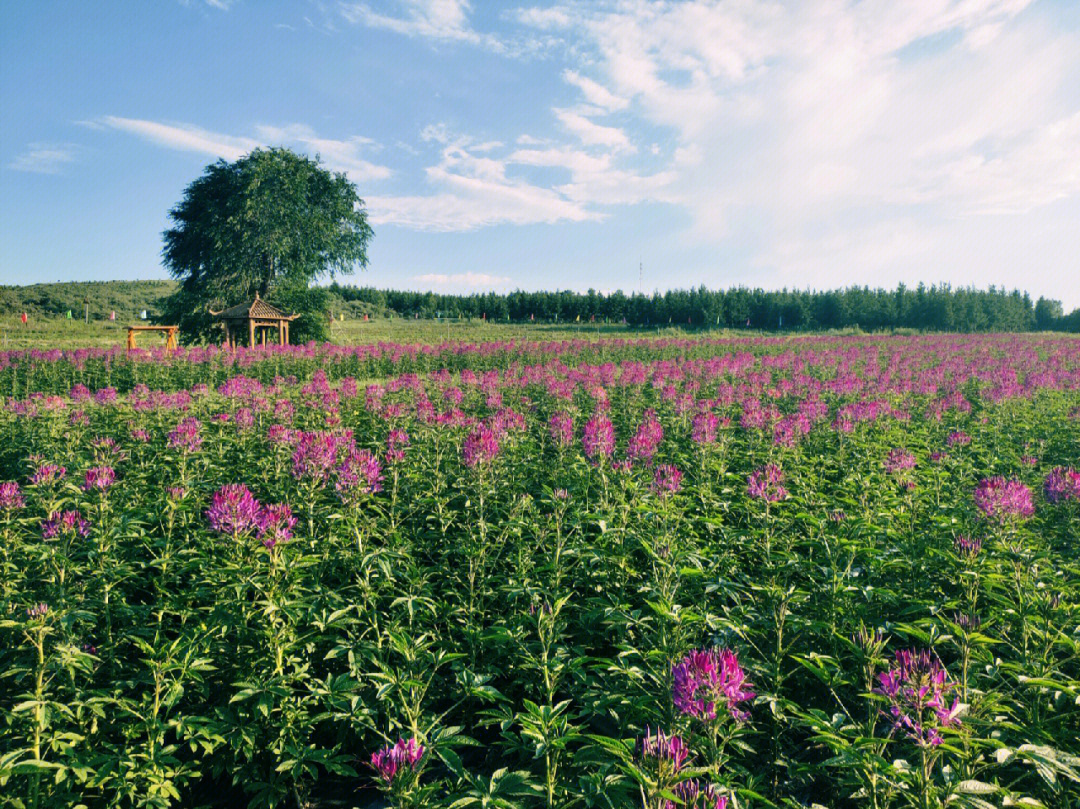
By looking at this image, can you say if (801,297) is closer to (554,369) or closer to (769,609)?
(554,369)

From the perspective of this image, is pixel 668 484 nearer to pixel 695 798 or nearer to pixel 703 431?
pixel 703 431

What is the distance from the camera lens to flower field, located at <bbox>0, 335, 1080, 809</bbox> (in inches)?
96.0

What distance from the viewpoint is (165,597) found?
4242 millimetres

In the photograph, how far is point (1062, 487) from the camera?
4832 mm

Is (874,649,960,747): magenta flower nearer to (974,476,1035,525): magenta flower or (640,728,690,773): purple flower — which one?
(640,728,690,773): purple flower

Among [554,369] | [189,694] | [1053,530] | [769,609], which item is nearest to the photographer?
[189,694]

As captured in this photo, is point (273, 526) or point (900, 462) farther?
point (900, 462)

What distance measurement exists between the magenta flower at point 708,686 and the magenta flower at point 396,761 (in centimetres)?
98

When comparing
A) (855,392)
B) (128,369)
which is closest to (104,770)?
(855,392)

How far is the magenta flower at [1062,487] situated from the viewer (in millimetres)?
4738

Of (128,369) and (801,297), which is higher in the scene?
(801,297)

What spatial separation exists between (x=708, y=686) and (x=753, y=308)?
3178 inches

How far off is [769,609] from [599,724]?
1.43 meters

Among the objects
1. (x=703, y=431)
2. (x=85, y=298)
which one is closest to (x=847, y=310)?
(x=703, y=431)
